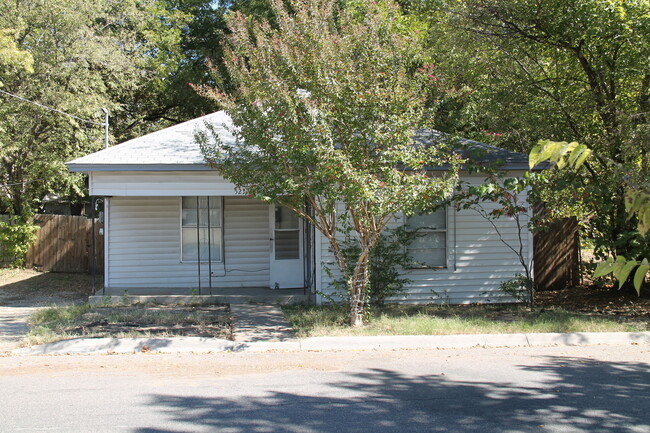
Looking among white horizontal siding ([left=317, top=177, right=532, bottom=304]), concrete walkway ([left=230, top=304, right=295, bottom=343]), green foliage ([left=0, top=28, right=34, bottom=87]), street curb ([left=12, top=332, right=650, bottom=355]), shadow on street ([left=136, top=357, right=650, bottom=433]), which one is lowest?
shadow on street ([left=136, top=357, right=650, bottom=433])

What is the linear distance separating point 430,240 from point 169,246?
5979 millimetres

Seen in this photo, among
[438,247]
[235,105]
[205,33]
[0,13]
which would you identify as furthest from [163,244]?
[205,33]

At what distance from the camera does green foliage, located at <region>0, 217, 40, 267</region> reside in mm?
17453

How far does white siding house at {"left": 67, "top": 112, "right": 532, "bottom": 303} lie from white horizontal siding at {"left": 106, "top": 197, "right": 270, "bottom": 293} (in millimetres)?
23

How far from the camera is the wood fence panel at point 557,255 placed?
13.8 metres

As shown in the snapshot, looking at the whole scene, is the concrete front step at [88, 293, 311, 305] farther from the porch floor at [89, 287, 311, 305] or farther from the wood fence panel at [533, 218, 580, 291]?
the wood fence panel at [533, 218, 580, 291]

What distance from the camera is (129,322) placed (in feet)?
31.2

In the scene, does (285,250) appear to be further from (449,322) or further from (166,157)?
(449,322)

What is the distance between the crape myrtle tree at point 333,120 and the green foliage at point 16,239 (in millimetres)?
11049

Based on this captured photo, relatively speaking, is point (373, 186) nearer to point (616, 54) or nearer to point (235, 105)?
point (235, 105)

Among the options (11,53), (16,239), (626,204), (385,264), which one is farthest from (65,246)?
(626,204)

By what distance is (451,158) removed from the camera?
882 centimetres

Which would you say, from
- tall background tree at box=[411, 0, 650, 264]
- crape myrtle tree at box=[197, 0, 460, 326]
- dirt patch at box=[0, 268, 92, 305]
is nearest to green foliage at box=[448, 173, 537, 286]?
tall background tree at box=[411, 0, 650, 264]

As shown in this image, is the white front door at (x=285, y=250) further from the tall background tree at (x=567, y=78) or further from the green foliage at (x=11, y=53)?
the green foliage at (x=11, y=53)
